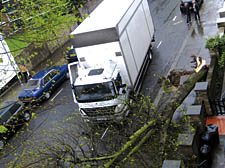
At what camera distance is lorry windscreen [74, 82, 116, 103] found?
1477cm

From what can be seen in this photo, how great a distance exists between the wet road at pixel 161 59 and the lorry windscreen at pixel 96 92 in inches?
42.8

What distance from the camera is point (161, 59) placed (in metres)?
21.2

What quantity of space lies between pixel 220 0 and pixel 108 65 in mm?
17394

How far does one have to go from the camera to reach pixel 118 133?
33.0 feet

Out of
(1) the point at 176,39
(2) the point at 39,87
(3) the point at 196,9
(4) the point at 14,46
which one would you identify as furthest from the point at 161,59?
(4) the point at 14,46

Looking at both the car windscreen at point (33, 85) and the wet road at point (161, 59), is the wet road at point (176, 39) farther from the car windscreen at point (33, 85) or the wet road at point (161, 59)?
the car windscreen at point (33, 85)

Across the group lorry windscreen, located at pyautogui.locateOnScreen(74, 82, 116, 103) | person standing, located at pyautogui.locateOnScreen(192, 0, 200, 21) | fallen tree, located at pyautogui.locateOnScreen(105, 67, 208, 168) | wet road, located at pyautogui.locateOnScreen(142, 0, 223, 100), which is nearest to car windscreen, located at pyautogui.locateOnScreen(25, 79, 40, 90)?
lorry windscreen, located at pyautogui.locateOnScreen(74, 82, 116, 103)

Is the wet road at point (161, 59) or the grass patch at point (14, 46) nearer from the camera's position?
the grass patch at point (14, 46)

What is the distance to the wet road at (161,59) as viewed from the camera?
16.8 metres

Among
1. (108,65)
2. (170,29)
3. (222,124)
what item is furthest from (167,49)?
(222,124)

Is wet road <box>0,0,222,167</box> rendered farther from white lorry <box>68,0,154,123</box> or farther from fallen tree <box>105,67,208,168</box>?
fallen tree <box>105,67,208,168</box>

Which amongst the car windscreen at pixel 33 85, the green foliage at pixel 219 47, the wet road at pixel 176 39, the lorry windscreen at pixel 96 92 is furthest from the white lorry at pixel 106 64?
the car windscreen at pixel 33 85

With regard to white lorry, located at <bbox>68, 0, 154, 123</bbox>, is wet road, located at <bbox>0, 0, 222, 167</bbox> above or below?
below

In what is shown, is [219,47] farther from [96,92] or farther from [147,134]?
[147,134]
